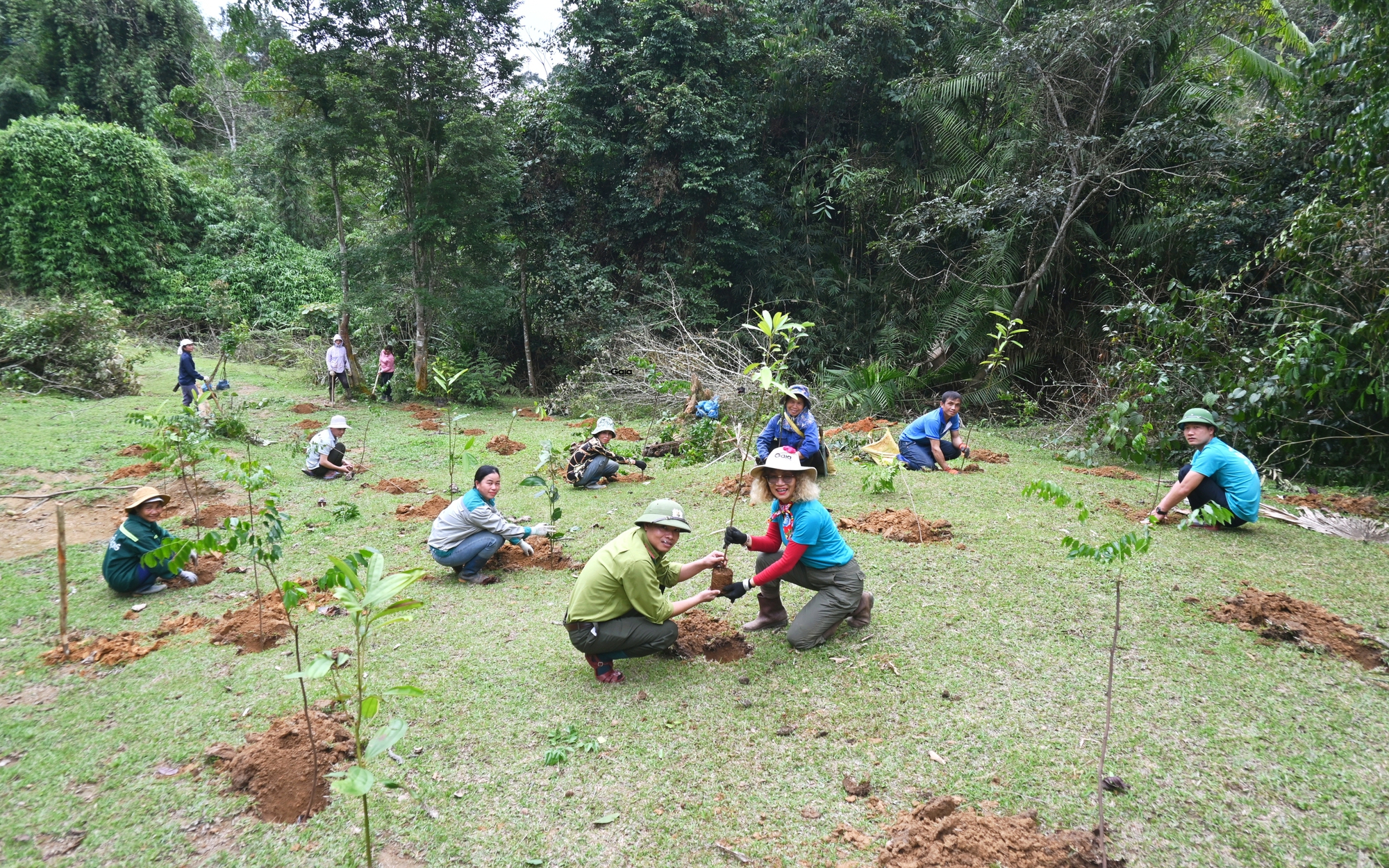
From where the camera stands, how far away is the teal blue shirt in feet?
18.8

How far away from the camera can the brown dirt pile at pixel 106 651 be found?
4.51m

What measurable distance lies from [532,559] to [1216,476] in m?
5.85

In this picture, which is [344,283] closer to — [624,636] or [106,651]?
[106,651]

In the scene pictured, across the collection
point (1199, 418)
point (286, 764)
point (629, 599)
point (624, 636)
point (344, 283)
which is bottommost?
point (286, 764)

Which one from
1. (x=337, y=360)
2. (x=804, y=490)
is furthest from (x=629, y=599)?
(x=337, y=360)

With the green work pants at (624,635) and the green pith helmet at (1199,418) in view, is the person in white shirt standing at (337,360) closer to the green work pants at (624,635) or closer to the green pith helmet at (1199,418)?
the green work pants at (624,635)

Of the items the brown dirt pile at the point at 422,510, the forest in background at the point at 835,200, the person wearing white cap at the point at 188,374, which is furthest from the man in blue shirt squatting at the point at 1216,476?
the person wearing white cap at the point at 188,374

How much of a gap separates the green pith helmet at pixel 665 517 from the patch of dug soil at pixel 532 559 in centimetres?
236

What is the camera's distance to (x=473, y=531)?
5.76 m

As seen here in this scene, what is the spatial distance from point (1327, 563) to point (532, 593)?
241 inches

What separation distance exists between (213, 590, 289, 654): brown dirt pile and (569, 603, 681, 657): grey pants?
2.38m

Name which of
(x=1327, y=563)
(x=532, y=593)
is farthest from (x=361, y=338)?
(x=1327, y=563)

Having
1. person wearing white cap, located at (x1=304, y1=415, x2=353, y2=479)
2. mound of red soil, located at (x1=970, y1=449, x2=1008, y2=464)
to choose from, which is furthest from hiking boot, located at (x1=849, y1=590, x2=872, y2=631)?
person wearing white cap, located at (x1=304, y1=415, x2=353, y2=479)

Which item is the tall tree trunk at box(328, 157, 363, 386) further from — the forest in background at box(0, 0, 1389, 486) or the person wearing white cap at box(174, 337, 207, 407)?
the person wearing white cap at box(174, 337, 207, 407)
